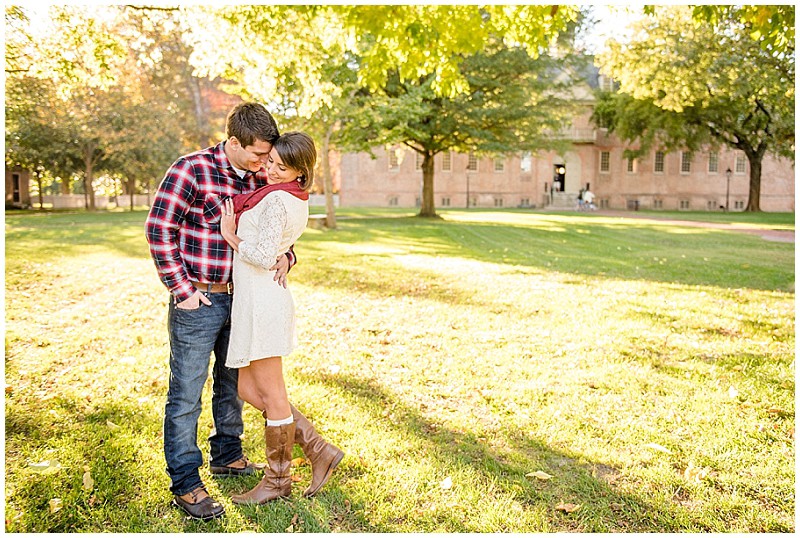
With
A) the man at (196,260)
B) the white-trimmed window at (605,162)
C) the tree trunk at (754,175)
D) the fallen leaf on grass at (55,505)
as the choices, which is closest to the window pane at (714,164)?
the white-trimmed window at (605,162)

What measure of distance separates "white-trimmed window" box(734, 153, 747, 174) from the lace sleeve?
60.1 metres

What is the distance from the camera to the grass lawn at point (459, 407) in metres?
3.54

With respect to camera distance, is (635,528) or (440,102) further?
(440,102)

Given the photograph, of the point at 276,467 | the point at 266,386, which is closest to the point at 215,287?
the point at 266,386

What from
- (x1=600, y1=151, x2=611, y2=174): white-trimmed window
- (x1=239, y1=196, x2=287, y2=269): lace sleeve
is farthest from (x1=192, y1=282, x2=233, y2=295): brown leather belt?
(x1=600, y1=151, x2=611, y2=174): white-trimmed window

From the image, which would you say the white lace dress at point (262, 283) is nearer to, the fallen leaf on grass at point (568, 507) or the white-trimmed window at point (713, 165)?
the fallen leaf on grass at point (568, 507)

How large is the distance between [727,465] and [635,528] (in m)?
1.06

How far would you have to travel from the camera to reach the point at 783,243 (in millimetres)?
20344

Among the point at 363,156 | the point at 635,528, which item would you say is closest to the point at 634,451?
the point at 635,528

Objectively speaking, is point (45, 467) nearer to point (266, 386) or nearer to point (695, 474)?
point (266, 386)

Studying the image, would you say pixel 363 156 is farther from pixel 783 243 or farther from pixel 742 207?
pixel 783 243

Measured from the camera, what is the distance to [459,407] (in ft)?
16.9

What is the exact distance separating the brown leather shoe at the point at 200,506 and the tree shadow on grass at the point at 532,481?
800 mm

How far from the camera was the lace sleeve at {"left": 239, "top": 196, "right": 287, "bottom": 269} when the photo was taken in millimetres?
3328
